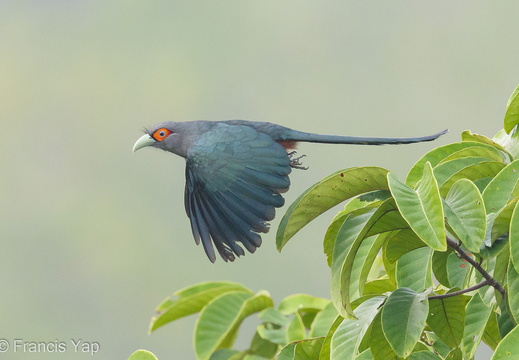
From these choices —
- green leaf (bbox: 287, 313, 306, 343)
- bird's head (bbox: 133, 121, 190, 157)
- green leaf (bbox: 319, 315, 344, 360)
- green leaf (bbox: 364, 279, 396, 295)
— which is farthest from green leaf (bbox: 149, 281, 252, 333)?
green leaf (bbox: 319, 315, 344, 360)

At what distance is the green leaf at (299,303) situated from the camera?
10.6 ft

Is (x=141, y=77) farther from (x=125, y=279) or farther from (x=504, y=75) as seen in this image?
(x=504, y=75)

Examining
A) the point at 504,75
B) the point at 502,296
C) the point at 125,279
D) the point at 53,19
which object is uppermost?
the point at 53,19

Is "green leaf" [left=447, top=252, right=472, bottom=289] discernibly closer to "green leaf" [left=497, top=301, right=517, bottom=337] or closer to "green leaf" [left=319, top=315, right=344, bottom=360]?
"green leaf" [left=497, top=301, right=517, bottom=337]

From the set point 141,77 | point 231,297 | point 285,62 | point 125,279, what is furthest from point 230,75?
point 231,297

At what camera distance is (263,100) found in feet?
82.0

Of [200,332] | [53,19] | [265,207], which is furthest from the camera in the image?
[53,19]

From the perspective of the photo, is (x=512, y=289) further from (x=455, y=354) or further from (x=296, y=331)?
(x=296, y=331)

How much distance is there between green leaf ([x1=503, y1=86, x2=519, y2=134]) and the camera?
7.44 ft

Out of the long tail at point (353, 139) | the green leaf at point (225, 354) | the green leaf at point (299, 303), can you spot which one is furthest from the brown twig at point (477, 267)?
the green leaf at point (299, 303)

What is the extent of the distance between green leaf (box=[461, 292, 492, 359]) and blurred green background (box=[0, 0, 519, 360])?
18816mm

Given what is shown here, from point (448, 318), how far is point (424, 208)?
0.48 metres

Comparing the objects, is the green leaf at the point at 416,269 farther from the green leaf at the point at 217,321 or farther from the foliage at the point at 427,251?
the green leaf at the point at 217,321

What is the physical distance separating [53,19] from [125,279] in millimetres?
14274
